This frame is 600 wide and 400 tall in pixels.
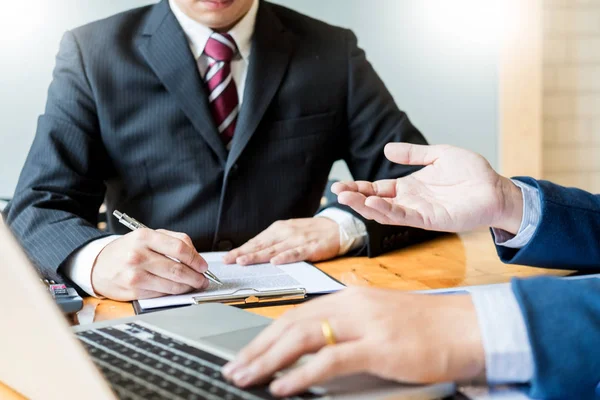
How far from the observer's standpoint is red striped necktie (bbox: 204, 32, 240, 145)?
1548 millimetres

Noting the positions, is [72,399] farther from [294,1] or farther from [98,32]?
[294,1]

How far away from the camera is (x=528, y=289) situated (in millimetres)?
620

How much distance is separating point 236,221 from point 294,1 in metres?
1.34

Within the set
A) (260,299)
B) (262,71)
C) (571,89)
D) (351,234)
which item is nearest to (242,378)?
(260,299)

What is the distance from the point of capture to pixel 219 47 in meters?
1.57

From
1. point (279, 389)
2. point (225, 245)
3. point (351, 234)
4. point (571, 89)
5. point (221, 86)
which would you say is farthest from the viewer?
point (571, 89)

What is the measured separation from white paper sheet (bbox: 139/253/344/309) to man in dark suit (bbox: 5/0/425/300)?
0.17 metres

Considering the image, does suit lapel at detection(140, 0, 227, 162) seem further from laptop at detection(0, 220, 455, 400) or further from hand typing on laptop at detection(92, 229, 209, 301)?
laptop at detection(0, 220, 455, 400)

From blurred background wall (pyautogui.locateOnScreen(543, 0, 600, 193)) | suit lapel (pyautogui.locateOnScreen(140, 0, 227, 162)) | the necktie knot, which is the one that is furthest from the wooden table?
blurred background wall (pyautogui.locateOnScreen(543, 0, 600, 193))

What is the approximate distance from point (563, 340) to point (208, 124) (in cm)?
101

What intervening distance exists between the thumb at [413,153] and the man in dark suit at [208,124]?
0.86 ft

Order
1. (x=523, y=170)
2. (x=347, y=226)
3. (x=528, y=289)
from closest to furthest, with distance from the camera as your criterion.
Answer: (x=528, y=289)
(x=347, y=226)
(x=523, y=170)

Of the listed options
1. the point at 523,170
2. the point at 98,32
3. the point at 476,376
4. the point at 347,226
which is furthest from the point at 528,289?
the point at 523,170

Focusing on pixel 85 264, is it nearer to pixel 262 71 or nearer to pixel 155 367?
pixel 155 367
